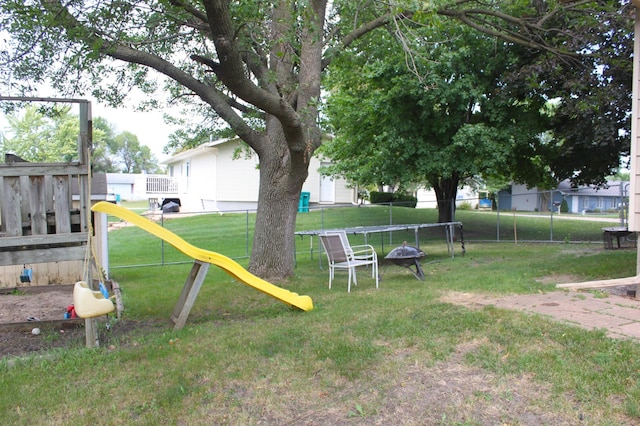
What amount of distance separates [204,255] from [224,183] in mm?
18624

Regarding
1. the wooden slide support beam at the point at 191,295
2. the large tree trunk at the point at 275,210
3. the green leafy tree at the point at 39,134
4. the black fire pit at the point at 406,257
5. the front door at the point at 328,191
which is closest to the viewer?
the wooden slide support beam at the point at 191,295

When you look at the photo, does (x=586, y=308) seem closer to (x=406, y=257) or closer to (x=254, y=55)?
(x=406, y=257)

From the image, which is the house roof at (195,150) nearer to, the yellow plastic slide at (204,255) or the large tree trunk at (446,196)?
the large tree trunk at (446,196)

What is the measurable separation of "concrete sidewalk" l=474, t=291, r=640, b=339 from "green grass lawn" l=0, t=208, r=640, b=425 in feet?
1.27

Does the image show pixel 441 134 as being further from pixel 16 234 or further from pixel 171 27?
pixel 16 234

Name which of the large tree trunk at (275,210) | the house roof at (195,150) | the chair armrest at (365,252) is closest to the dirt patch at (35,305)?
the large tree trunk at (275,210)

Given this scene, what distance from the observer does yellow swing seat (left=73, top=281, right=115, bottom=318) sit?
4266 mm

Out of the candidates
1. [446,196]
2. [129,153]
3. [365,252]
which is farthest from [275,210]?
[129,153]

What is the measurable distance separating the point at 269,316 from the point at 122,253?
31.6 ft

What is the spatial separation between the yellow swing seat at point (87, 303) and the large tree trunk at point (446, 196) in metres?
14.1

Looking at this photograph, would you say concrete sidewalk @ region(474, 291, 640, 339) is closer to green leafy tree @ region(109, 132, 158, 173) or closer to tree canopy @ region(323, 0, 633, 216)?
tree canopy @ region(323, 0, 633, 216)

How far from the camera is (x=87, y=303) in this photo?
4.29 metres

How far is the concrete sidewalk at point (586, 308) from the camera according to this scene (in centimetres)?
476

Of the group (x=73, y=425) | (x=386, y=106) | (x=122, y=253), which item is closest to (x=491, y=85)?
(x=386, y=106)
